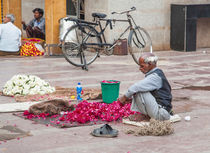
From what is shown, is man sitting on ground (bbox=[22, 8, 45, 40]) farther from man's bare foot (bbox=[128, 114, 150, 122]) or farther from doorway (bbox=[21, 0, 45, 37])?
man's bare foot (bbox=[128, 114, 150, 122])

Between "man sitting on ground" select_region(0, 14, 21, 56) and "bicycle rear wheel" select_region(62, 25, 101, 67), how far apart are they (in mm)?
2390

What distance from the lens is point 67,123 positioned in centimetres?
762

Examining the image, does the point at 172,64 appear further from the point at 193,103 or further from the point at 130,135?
the point at 130,135

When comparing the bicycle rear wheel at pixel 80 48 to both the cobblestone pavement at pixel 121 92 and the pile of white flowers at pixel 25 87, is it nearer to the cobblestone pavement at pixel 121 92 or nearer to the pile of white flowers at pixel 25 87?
the cobblestone pavement at pixel 121 92

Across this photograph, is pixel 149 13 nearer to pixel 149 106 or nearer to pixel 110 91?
pixel 110 91

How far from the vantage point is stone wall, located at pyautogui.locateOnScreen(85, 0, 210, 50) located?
606 inches

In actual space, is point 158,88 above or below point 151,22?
below

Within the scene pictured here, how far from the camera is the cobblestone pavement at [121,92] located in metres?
6.39

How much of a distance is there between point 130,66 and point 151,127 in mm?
6383

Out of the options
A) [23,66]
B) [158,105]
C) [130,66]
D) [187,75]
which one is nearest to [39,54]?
[23,66]

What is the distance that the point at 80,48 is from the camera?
12.6 m

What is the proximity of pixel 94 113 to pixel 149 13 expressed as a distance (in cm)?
864

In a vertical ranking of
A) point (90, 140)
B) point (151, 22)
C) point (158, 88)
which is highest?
point (151, 22)

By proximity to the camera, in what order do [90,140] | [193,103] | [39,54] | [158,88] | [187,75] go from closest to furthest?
[90,140] → [158,88] → [193,103] → [187,75] → [39,54]
